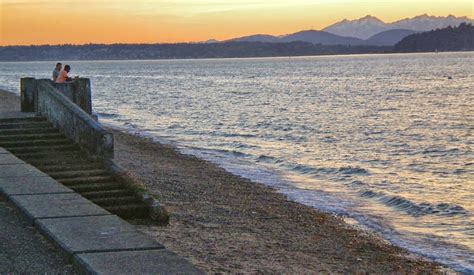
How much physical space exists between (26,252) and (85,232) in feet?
2.28

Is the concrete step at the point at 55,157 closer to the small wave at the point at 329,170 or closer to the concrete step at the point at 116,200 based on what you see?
the concrete step at the point at 116,200

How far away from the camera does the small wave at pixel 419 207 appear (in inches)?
648

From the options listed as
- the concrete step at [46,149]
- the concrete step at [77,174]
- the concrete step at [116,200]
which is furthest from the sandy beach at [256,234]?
the concrete step at [46,149]

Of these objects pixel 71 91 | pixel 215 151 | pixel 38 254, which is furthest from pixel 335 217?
pixel 215 151

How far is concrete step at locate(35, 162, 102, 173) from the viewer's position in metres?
11.9

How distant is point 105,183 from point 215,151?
16.9 m

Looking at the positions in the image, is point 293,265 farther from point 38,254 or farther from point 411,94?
point 411,94

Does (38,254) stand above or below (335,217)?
above

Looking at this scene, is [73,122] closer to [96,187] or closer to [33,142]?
[33,142]

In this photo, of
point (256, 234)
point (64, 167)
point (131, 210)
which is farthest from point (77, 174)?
point (256, 234)

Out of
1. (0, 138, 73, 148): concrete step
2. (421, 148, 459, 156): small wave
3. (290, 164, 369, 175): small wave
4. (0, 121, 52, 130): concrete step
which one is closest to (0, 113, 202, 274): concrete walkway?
(0, 138, 73, 148): concrete step

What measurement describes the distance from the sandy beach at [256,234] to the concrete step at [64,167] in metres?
1.58

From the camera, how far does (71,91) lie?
16.6 metres

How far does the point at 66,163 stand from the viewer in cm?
1223
